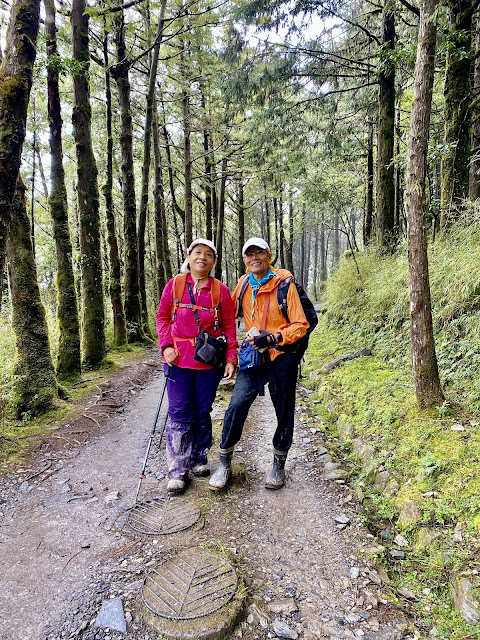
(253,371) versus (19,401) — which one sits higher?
(253,371)

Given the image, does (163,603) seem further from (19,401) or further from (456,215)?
(456,215)

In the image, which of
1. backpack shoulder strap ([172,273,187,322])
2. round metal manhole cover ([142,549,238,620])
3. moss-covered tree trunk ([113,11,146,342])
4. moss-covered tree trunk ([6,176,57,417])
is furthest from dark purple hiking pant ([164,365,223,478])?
moss-covered tree trunk ([113,11,146,342])

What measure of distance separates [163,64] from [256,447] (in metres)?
13.7

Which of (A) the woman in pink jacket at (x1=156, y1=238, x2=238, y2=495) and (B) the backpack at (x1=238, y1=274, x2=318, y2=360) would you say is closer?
(B) the backpack at (x1=238, y1=274, x2=318, y2=360)

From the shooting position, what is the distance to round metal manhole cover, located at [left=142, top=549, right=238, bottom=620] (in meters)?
2.26

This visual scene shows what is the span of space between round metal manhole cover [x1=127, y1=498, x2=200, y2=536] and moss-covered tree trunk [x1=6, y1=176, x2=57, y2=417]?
289 cm

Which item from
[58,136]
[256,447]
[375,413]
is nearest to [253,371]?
[256,447]

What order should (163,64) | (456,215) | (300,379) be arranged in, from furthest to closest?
(163,64) < (300,379) < (456,215)

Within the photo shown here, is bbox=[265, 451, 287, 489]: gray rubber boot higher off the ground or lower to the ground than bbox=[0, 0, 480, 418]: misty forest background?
lower

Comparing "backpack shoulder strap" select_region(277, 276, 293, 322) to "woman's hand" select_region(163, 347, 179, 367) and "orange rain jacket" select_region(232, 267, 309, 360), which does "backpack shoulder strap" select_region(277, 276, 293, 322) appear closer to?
"orange rain jacket" select_region(232, 267, 309, 360)

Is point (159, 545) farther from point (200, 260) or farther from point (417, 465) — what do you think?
point (200, 260)

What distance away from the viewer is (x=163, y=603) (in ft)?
7.57

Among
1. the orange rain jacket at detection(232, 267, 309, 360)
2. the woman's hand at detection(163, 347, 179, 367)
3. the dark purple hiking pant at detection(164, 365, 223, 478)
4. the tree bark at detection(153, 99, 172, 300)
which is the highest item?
the tree bark at detection(153, 99, 172, 300)

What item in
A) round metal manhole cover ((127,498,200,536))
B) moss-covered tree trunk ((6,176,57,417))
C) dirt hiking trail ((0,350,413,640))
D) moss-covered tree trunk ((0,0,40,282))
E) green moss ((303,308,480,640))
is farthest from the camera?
moss-covered tree trunk ((6,176,57,417))
